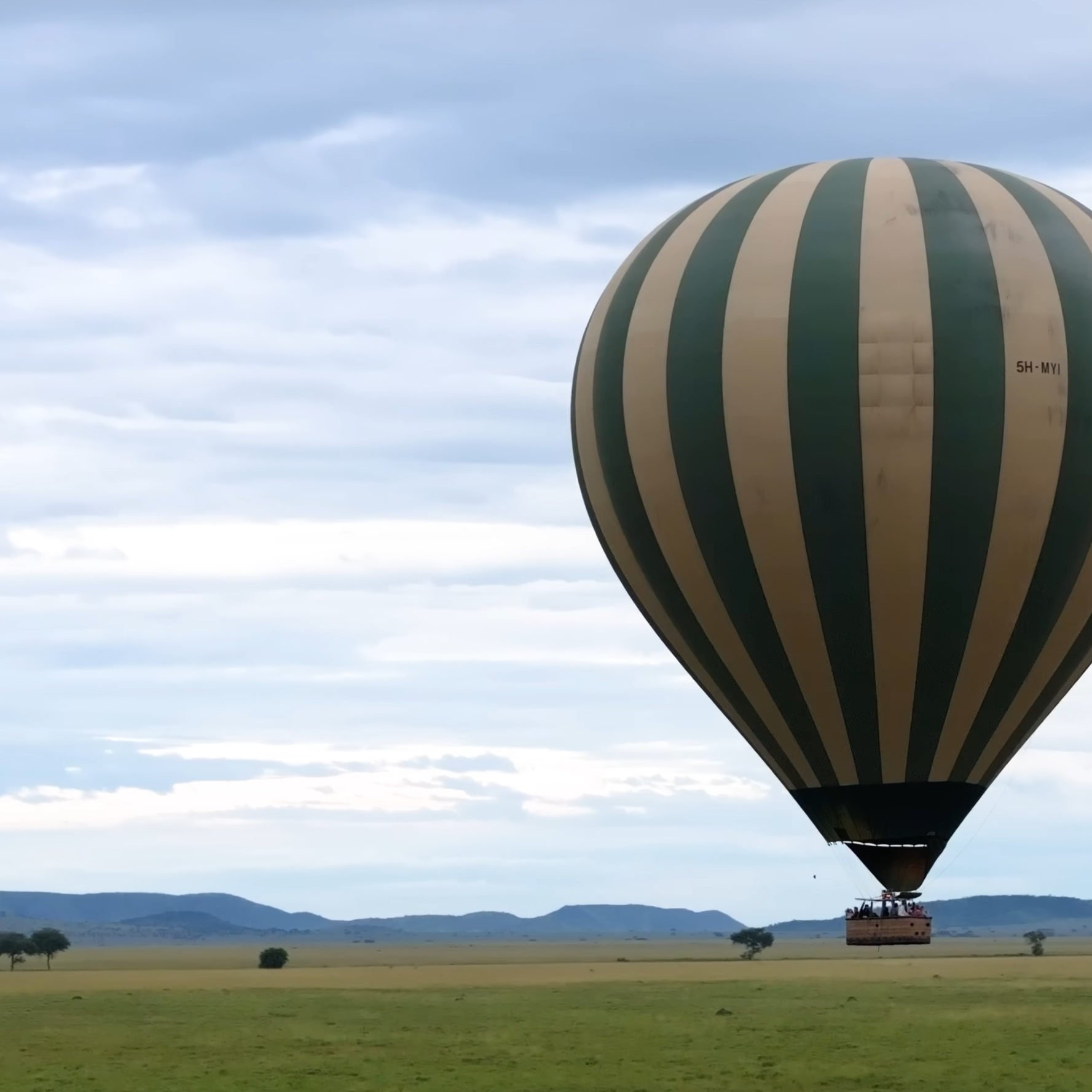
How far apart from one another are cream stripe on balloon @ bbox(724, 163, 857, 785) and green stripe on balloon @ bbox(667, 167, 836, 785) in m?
0.18

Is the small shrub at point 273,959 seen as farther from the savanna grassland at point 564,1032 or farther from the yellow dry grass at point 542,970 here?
the savanna grassland at point 564,1032

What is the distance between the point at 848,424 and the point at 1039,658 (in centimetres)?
612

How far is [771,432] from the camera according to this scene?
34906mm

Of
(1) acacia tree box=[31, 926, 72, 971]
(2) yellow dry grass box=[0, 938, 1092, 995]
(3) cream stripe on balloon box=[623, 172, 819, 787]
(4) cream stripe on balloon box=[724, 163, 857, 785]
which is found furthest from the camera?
(1) acacia tree box=[31, 926, 72, 971]

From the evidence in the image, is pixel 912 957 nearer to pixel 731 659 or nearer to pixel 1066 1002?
pixel 1066 1002

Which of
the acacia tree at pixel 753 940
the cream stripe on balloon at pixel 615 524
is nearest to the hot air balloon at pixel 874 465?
the cream stripe on balloon at pixel 615 524

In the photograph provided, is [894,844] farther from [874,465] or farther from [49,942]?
[49,942]

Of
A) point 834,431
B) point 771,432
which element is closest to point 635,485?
point 771,432

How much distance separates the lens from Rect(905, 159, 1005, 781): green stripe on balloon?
3441 cm

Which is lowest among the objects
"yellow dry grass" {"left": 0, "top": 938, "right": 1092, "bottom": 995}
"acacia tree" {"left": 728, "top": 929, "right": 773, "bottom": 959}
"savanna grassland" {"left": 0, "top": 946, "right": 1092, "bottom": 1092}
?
"savanna grassland" {"left": 0, "top": 946, "right": 1092, "bottom": 1092}

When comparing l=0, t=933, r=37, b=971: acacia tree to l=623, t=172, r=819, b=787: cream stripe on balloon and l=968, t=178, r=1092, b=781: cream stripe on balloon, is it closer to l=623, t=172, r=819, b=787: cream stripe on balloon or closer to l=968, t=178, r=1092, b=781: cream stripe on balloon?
l=623, t=172, r=819, b=787: cream stripe on balloon

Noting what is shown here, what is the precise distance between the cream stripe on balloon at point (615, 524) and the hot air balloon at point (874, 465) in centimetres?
67

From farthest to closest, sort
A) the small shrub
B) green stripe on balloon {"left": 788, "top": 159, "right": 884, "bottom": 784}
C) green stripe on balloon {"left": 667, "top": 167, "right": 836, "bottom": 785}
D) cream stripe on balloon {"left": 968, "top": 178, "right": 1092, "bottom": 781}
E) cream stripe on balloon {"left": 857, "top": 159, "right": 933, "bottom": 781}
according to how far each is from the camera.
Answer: the small shrub, cream stripe on balloon {"left": 968, "top": 178, "right": 1092, "bottom": 781}, green stripe on balloon {"left": 667, "top": 167, "right": 836, "bottom": 785}, green stripe on balloon {"left": 788, "top": 159, "right": 884, "bottom": 784}, cream stripe on balloon {"left": 857, "top": 159, "right": 933, "bottom": 781}

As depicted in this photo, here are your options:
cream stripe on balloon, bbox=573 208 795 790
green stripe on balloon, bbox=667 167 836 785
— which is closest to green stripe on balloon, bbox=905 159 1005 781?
green stripe on balloon, bbox=667 167 836 785
